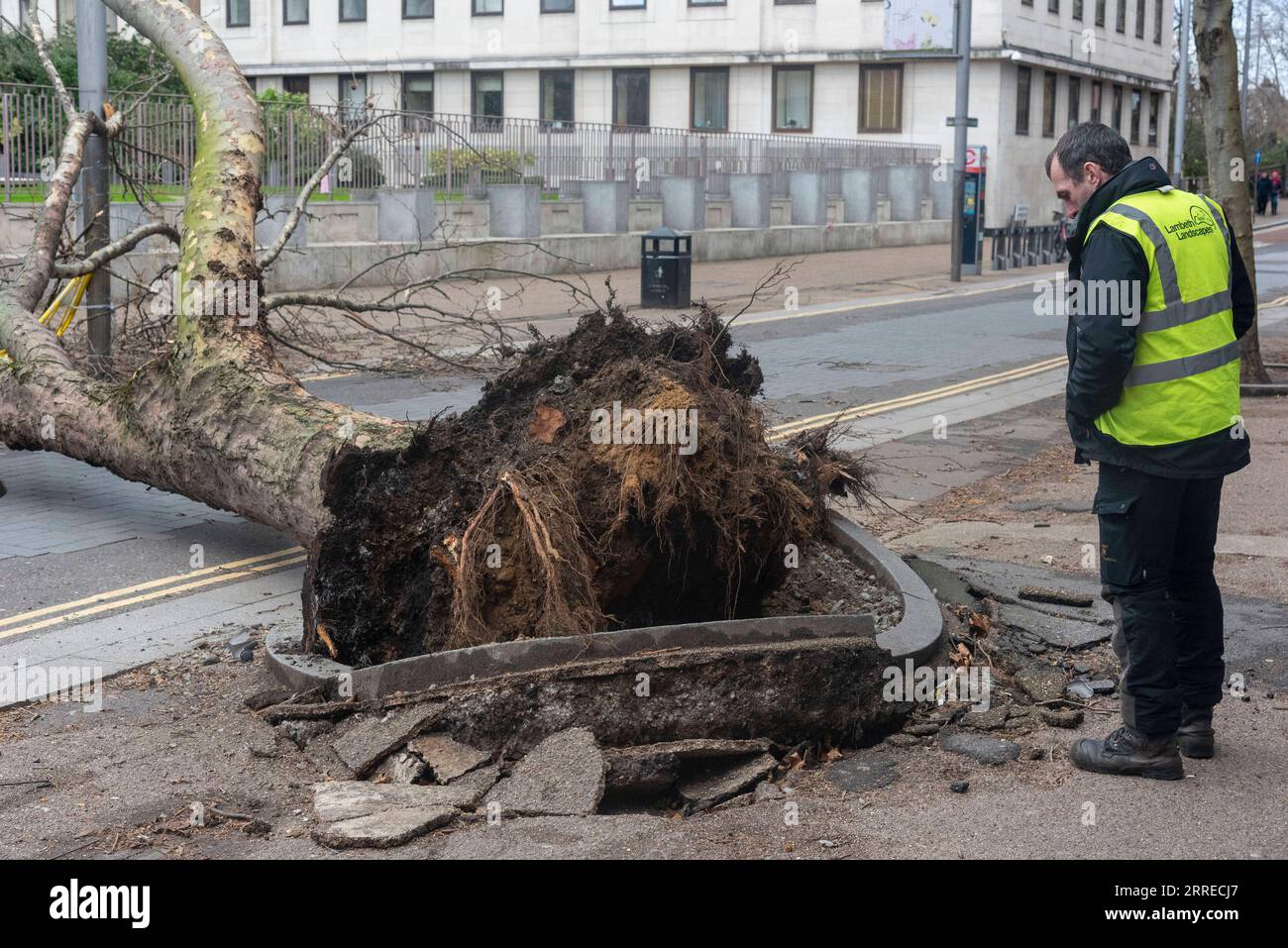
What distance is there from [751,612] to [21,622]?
3008 mm

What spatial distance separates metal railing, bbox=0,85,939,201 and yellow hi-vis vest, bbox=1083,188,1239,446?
21.9 feet

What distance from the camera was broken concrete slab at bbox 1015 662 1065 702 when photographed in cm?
529

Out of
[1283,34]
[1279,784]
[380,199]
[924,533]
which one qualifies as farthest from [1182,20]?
[1279,784]

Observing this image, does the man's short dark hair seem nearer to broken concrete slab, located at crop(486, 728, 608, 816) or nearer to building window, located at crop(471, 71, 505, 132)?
broken concrete slab, located at crop(486, 728, 608, 816)

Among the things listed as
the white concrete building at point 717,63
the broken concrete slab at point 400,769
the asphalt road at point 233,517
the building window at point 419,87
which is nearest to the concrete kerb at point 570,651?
the broken concrete slab at point 400,769

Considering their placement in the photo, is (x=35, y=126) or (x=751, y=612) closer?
(x=751, y=612)

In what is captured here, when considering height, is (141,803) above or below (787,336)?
below

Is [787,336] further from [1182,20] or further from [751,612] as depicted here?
[1182,20]

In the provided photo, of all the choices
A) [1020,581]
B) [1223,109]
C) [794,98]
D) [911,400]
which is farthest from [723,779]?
[794,98]

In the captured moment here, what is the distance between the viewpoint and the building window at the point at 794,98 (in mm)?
44906

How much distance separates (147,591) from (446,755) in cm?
271

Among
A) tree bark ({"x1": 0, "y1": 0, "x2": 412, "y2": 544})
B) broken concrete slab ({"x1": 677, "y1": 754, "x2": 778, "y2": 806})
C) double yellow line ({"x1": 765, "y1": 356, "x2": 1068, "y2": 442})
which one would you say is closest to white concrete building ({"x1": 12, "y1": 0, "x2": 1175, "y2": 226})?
double yellow line ({"x1": 765, "y1": 356, "x2": 1068, "y2": 442})

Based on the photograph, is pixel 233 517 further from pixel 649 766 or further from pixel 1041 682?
pixel 1041 682

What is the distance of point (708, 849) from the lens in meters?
3.99
